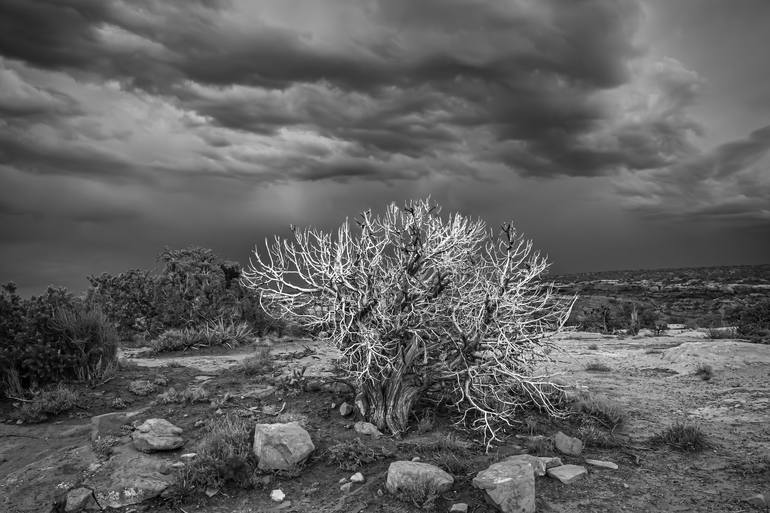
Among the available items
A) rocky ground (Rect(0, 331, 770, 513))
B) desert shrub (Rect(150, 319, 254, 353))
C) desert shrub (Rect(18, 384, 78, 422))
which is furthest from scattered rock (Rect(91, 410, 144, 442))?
desert shrub (Rect(150, 319, 254, 353))

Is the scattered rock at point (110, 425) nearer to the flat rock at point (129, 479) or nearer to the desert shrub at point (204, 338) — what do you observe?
the flat rock at point (129, 479)

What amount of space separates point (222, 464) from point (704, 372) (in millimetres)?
9800

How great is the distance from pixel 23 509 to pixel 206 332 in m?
8.59

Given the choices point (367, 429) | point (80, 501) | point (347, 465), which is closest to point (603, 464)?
point (367, 429)

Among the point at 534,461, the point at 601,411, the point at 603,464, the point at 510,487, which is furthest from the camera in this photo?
the point at 601,411

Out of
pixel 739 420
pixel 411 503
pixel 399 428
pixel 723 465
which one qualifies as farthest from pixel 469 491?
pixel 739 420

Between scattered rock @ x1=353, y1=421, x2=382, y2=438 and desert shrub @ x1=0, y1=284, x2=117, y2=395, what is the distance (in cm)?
548

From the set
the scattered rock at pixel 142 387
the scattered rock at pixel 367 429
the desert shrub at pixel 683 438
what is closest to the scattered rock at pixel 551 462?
the desert shrub at pixel 683 438

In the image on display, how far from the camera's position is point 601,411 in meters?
7.68

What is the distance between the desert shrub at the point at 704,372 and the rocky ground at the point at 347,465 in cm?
71

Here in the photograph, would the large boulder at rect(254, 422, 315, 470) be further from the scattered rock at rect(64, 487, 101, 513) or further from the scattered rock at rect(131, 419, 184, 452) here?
the scattered rock at rect(64, 487, 101, 513)

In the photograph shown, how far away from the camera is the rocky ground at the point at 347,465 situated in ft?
18.2

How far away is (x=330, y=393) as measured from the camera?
866cm

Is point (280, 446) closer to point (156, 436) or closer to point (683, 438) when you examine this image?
point (156, 436)
